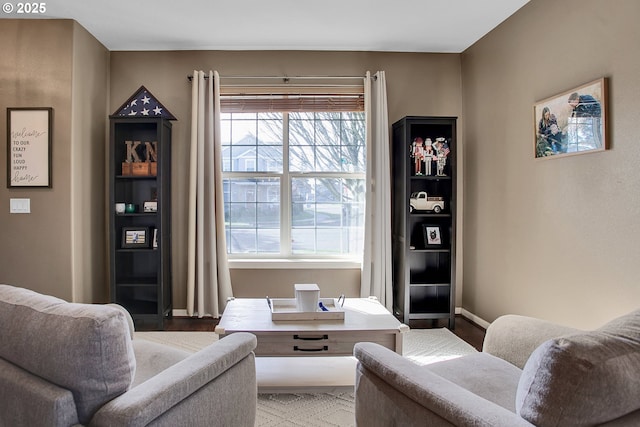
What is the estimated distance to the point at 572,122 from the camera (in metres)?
2.51

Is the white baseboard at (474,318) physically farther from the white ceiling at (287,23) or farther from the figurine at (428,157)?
the white ceiling at (287,23)

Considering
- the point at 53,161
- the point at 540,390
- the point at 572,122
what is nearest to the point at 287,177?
the point at 53,161

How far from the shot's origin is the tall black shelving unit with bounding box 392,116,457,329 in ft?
11.7

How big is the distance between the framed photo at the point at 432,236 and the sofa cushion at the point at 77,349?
A: 2.95 m

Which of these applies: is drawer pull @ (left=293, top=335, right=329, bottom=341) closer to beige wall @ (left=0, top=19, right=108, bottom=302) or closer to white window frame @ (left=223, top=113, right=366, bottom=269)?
white window frame @ (left=223, top=113, right=366, bottom=269)

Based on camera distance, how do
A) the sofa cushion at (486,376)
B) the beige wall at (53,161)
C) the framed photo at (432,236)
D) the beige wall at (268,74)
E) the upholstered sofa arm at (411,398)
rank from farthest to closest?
the beige wall at (268,74), the framed photo at (432,236), the beige wall at (53,161), the sofa cushion at (486,376), the upholstered sofa arm at (411,398)

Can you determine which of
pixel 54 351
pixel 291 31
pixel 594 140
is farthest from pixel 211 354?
pixel 291 31

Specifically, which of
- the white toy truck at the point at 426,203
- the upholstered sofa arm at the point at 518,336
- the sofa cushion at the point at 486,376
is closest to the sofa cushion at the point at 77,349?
the sofa cushion at the point at 486,376

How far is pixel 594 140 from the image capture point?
7.65 feet

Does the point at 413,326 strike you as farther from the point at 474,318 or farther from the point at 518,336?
the point at 518,336

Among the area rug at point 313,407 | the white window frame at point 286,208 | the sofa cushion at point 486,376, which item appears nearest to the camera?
the sofa cushion at point 486,376

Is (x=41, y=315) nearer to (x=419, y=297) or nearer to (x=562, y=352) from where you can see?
(x=562, y=352)

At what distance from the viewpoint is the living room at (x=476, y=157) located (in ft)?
7.45

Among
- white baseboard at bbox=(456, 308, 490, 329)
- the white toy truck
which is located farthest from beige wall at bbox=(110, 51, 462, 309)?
white baseboard at bbox=(456, 308, 490, 329)
